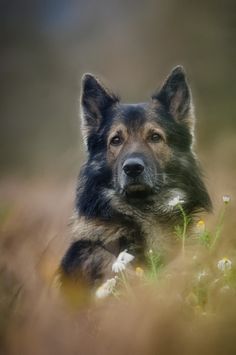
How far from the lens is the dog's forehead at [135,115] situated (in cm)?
455

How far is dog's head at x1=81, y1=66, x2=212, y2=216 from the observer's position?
14.7 feet

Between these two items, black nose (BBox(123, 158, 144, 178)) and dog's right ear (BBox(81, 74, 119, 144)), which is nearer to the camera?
black nose (BBox(123, 158, 144, 178))

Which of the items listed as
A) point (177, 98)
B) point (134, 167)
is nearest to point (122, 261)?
point (134, 167)

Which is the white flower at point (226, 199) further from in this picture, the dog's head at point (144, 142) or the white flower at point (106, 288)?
the white flower at point (106, 288)

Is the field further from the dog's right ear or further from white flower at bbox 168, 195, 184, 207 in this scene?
the dog's right ear

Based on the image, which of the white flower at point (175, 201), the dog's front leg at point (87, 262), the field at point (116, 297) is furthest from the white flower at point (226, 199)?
the dog's front leg at point (87, 262)

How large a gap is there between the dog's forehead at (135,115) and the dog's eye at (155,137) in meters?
0.07

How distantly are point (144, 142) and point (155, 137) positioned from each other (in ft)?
0.19

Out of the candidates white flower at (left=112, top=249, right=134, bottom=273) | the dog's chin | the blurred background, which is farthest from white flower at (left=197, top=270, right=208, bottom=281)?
the blurred background

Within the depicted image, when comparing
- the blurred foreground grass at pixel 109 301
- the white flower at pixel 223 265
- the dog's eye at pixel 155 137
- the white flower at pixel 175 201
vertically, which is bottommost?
the blurred foreground grass at pixel 109 301

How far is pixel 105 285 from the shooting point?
4.59 metres

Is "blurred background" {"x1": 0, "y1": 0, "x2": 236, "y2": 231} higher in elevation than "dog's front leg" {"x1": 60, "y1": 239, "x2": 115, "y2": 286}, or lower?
higher

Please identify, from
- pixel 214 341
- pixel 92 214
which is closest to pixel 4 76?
pixel 92 214

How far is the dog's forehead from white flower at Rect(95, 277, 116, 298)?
0.74 metres
